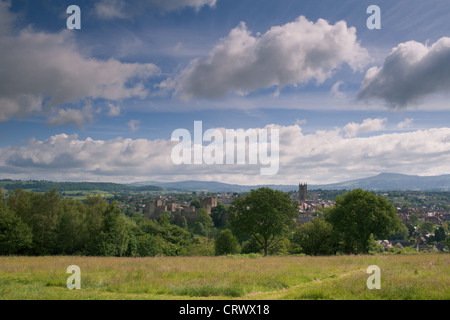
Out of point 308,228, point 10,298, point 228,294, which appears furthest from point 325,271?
point 308,228

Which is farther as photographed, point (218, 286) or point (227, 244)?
point (227, 244)

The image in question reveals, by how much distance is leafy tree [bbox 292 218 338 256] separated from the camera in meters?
34.7

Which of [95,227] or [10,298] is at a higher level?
[10,298]

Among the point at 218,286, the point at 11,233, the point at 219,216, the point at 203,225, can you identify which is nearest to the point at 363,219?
the point at 218,286

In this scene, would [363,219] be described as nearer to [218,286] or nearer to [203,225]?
[218,286]

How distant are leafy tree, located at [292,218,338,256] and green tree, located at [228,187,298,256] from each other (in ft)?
10.1

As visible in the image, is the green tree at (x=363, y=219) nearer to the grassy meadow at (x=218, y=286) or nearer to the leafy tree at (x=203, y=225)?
the grassy meadow at (x=218, y=286)

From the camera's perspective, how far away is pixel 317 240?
35375 mm

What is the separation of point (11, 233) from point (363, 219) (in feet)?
128

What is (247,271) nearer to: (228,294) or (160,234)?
(228,294)

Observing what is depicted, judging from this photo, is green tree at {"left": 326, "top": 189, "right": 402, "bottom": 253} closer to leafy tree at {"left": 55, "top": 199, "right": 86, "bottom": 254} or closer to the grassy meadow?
the grassy meadow

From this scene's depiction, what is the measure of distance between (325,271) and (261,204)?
17.3m
